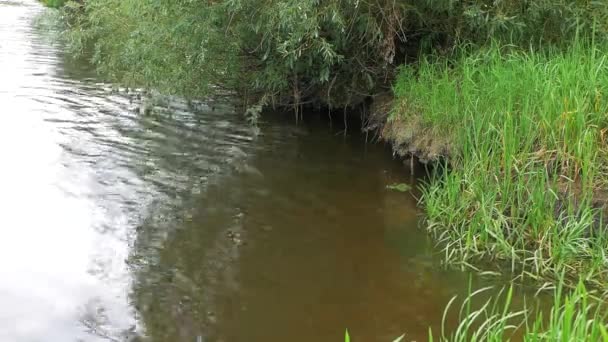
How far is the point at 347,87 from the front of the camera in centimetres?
926

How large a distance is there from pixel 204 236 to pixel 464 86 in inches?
129

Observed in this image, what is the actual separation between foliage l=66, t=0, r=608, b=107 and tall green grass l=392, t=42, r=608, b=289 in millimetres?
1136

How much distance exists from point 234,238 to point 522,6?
436 centimetres

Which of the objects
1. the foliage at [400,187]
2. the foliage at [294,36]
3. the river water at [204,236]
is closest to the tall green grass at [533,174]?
the river water at [204,236]

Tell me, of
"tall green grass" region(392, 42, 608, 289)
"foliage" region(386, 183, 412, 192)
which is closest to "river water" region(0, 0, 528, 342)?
"foliage" region(386, 183, 412, 192)

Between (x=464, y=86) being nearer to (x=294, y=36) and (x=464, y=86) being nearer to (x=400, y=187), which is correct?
(x=400, y=187)

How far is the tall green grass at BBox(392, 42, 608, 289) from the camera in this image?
4949 mm

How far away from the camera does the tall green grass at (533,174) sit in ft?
16.2

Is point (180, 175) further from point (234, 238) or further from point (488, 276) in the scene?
point (488, 276)

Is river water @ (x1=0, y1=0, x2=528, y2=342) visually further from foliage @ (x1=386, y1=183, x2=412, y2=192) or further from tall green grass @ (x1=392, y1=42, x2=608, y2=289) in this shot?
tall green grass @ (x1=392, y1=42, x2=608, y2=289)

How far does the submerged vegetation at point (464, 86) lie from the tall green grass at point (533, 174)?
14 mm

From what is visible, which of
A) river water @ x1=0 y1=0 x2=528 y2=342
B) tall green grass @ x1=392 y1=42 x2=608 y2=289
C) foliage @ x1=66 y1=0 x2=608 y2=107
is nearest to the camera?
river water @ x1=0 y1=0 x2=528 y2=342

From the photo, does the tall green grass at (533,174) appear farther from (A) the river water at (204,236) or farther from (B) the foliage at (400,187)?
(B) the foliage at (400,187)

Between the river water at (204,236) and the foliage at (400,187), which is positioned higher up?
the foliage at (400,187)
